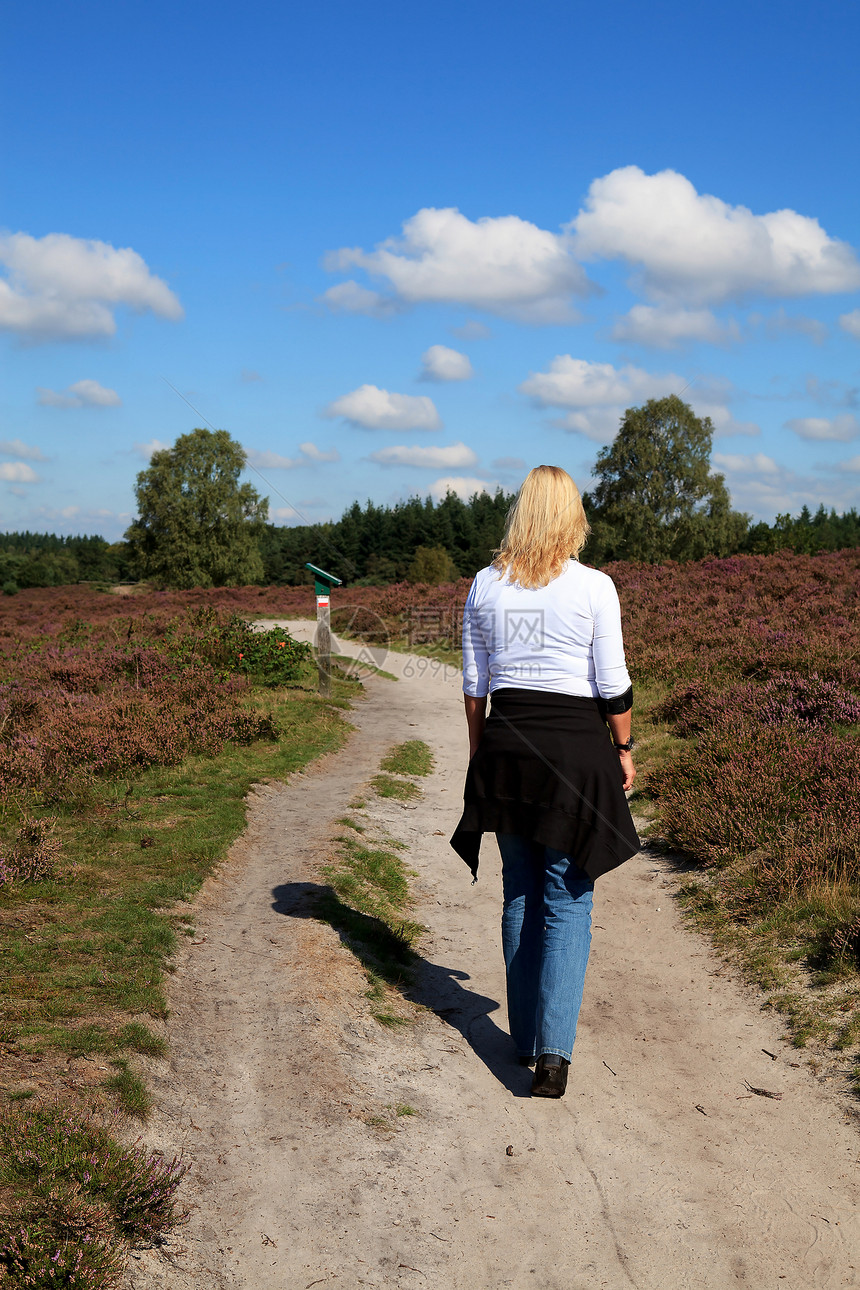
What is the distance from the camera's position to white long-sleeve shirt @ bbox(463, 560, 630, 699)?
3617 millimetres

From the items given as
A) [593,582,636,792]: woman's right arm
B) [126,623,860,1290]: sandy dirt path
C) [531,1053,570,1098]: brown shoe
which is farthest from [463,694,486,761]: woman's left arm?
[126,623,860,1290]: sandy dirt path

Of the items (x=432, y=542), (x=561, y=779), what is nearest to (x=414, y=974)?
(x=561, y=779)

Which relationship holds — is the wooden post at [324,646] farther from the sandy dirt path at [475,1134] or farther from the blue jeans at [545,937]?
the blue jeans at [545,937]

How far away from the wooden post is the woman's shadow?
26.0 ft

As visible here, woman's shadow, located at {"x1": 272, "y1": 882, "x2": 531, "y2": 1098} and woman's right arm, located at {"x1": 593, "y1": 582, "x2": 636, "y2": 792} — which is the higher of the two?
woman's right arm, located at {"x1": 593, "y1": 582, "x2": 636, "y2": 792}

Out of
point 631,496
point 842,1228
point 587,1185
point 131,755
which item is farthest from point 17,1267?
point 631,496

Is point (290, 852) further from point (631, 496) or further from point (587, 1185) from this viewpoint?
point (631, 496)

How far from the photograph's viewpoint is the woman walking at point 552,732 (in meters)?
3.60

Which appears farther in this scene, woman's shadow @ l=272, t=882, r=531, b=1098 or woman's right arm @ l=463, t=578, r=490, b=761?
woman's shadow @ l=272, t=882, r=531, b=1098

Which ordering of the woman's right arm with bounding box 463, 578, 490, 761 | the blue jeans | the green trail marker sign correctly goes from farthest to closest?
the green trail marker sign, the woman's right arm with bounding box 463, 578, 490, 761, the blue jeans

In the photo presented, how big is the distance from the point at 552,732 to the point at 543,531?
0.85 meters

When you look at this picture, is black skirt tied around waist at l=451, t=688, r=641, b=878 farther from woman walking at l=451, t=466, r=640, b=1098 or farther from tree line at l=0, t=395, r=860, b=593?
tree line at l=0, t=395, r=860, b=593

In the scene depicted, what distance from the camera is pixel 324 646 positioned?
13992 mm

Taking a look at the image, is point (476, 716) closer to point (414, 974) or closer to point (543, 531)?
point (543, 531)
